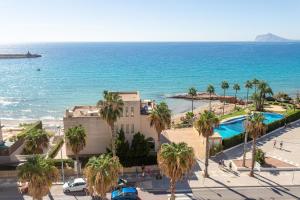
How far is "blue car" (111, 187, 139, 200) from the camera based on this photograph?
115 feet

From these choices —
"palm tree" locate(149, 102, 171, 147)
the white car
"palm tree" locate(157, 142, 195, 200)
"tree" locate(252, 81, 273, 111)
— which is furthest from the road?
"tree" locate(252, 81, 273, 111)

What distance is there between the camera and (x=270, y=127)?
187 feet

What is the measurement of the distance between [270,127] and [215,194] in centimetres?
2509

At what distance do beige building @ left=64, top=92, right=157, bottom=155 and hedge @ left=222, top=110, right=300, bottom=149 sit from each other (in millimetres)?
11815

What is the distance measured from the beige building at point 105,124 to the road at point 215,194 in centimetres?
951

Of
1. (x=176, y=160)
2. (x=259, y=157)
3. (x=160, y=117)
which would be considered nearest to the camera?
(x=176, y=160)

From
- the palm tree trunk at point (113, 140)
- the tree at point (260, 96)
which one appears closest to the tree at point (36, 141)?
the palm tree trunk at point (113, 140)

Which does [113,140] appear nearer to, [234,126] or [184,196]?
[184,196]

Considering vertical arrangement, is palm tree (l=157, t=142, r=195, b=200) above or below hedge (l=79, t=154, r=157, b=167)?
above

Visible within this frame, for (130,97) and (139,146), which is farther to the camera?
(130,97)

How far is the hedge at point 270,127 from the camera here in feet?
166

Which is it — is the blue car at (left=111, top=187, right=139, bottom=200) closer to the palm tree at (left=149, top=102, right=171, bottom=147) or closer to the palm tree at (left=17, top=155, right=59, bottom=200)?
the palm tree at (left=149, top=102, right=171, bottom=147)

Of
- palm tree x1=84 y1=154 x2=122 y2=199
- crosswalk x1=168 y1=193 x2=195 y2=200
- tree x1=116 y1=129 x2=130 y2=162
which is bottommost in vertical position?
crosswalk x1=168 y1=193 x2=195 y2=200

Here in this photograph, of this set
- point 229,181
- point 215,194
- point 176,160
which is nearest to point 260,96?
point 229,181
